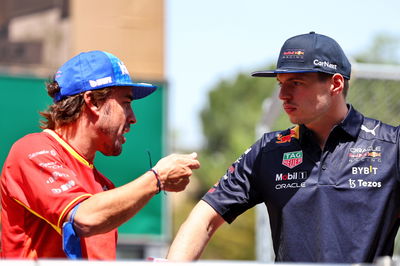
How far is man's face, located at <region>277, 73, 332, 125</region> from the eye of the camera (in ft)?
14.6

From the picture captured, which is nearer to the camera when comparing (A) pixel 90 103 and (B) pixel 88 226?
(B) pixel 88 226

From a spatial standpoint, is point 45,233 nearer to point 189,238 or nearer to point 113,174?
point 189,238

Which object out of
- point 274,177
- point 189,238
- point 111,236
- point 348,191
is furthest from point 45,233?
point 348,191

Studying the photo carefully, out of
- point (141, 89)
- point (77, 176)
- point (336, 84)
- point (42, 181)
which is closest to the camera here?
point (42, 181)

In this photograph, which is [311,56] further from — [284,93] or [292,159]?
[292,159]

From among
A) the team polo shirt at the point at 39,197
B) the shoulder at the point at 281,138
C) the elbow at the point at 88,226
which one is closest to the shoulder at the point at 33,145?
the team polo shirt at the point at 39,197

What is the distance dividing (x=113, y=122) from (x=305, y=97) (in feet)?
3.34

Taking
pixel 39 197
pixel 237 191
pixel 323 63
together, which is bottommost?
pixel 237 191

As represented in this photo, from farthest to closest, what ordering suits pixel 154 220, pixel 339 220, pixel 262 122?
pixel 154 220 < pixel 262 122 < pixel 339 220

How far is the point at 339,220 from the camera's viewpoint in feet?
14.2

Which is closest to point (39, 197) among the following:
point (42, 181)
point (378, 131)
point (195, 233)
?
point (42, 181)

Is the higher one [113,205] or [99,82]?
[99,82]

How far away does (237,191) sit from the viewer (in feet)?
15.1

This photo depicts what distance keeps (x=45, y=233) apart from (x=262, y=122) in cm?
435
